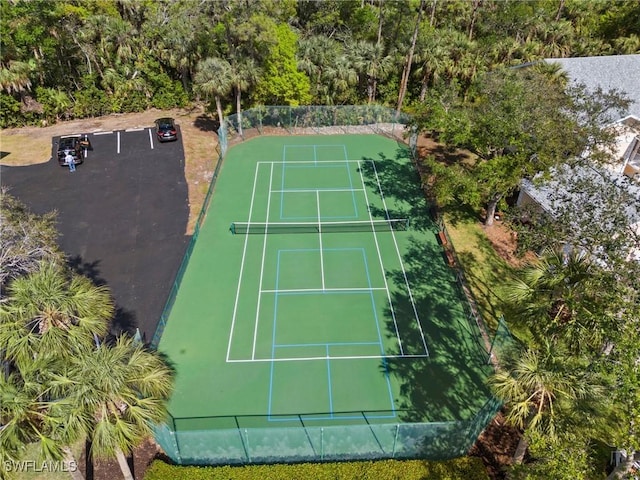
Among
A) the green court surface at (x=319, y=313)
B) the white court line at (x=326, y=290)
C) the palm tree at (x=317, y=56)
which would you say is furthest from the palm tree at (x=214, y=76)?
the white court line at (x=326, y=290)

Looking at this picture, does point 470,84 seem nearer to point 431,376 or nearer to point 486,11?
point 486,11

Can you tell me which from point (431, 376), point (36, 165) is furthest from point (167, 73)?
point (431, 376)

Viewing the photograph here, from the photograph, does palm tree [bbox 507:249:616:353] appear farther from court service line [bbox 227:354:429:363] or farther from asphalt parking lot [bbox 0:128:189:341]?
asphalt parking lot [bbox 0:128:189:341]

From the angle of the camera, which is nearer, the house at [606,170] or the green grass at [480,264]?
the house at [606,170]

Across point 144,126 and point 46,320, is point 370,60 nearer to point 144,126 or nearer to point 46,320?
point 144,126

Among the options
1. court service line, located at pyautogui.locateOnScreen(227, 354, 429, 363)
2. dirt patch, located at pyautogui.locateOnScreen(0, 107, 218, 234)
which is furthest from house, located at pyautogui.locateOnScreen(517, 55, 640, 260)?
dirt patch, located at pyautogui.locateOnScreen(0, 107, 218, 234)

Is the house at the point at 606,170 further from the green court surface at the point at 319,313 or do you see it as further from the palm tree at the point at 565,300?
the green court surface at the point at 319,313
